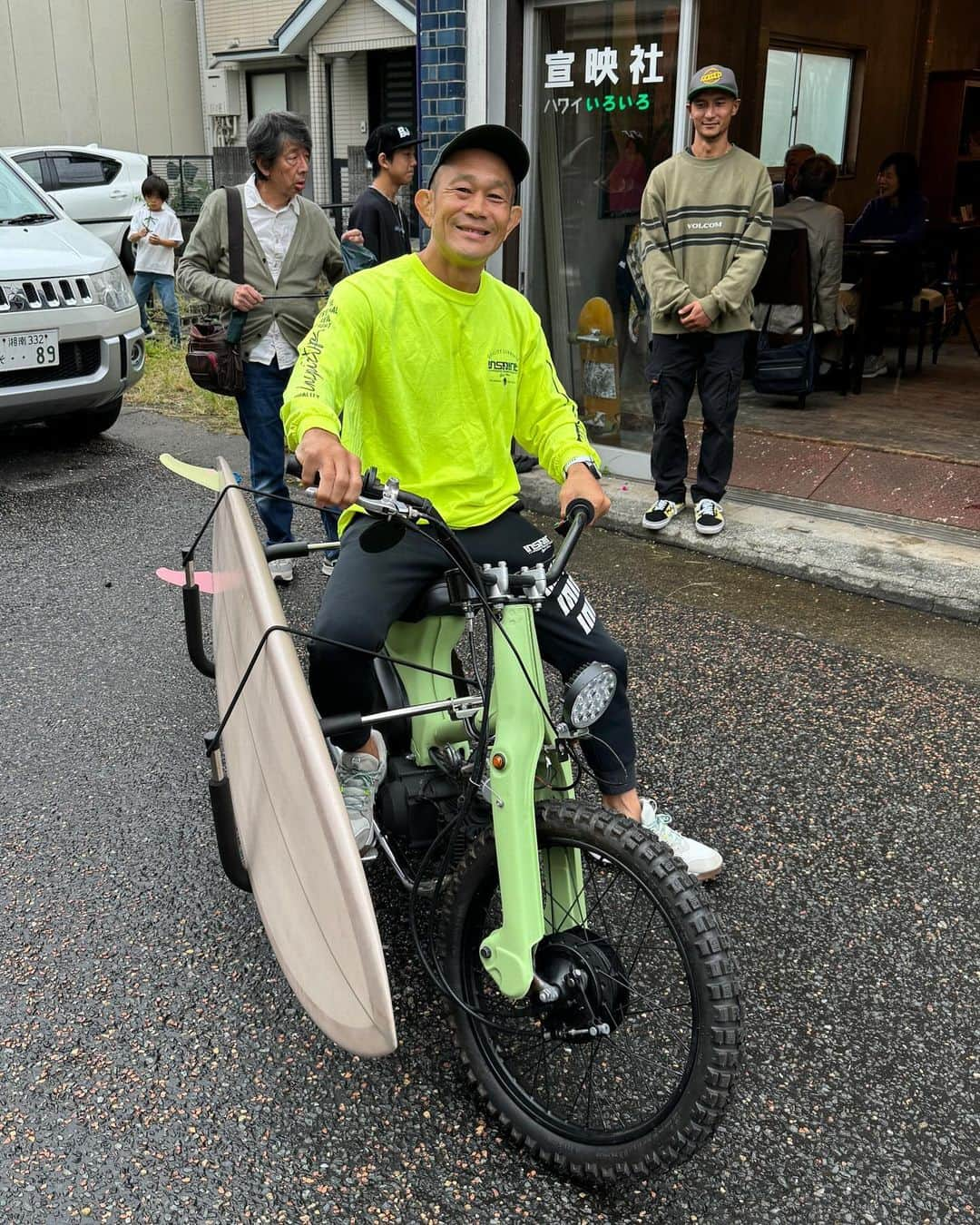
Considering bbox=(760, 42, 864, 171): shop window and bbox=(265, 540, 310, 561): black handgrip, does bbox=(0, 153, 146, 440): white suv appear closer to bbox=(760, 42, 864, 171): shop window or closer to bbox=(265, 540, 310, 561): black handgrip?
bbox=(265, 540, 310, 561): black handgrip

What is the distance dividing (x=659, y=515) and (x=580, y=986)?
4.14m

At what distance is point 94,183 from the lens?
15.9 metres

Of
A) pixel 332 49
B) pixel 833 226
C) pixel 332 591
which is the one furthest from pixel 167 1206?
pixel 332 49

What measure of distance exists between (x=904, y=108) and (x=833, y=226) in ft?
24.4

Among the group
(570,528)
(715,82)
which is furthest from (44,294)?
(570,528)

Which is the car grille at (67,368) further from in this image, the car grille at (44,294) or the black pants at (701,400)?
the black pants at (701,400)

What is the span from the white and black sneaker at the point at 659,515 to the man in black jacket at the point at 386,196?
182 cm

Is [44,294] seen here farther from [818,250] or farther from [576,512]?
[576,512]

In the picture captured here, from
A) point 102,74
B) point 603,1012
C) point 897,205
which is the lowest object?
point 603,1012

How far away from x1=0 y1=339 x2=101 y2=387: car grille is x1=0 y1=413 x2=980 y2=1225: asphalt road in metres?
2.70

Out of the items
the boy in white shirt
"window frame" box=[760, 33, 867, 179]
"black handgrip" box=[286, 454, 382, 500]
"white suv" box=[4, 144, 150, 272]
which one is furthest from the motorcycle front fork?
"white suv" box=[4, 144, 150, 272]

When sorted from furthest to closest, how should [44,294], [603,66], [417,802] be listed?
[44,294]
[603,66]
[417,802]

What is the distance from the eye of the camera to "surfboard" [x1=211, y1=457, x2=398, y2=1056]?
1778mm

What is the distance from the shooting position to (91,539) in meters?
6.22
